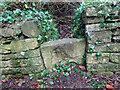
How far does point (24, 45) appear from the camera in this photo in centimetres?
184

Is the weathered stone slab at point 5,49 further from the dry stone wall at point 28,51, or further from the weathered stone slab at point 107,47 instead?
the weathered stone slab at point 107,47

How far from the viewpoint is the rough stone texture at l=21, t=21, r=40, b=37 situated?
69.8 inches

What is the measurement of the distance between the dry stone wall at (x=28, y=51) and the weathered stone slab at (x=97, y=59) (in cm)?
21

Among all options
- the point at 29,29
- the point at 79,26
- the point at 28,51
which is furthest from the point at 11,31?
the point at 79,26

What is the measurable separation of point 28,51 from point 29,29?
446mm

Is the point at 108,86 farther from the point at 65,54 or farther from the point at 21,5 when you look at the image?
the point at 21,5

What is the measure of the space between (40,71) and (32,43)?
2.06 ft

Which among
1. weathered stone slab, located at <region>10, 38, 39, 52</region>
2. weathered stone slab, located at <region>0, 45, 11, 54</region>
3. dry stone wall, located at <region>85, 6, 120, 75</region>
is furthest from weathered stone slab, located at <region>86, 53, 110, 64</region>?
weathered stone slab, located at <region>0, 45, 11, 54</region>

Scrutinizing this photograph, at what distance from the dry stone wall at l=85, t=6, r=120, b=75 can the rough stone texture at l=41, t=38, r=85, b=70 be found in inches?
8.8

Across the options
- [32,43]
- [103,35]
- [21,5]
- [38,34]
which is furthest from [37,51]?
[103,35]

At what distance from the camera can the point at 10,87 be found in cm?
186

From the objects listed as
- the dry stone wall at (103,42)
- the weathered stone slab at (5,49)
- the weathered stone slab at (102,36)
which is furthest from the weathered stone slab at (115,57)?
the weathered stone slab at (5,49)

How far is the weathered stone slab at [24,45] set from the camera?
1829 millimetres

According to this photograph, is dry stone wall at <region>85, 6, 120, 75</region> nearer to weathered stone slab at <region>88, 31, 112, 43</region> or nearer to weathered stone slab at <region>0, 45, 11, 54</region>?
weathered stone slab at <region>88, 31, 112, 43</region>
